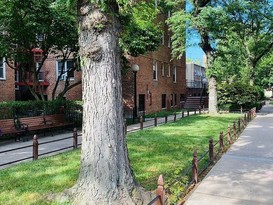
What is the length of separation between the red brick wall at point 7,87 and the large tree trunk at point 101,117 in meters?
17.4

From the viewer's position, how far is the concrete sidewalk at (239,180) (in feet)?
20.6

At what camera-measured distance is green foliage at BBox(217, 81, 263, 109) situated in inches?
1225

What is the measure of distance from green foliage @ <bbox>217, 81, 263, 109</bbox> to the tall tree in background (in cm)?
2759

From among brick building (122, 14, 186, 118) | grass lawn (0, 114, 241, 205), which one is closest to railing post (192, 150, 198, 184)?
grass lawn (0, 114, 241, 205)

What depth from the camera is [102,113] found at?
5.34m

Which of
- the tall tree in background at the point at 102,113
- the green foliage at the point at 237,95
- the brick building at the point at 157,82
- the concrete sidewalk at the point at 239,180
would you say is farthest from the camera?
the green foliage at the point at 237,95

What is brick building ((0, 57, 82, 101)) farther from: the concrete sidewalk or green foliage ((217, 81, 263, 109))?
the concrete sidewalk

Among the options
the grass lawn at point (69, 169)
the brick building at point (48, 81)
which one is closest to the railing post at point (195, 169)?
the grass lawn at point (69, 169)

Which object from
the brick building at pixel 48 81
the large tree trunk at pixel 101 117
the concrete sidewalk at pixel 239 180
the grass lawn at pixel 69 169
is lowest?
the concrete sidewalk at pixel 239 180

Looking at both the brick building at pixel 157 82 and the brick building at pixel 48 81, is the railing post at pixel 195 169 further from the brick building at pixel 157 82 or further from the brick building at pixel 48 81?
the brick building at pixel 48 81

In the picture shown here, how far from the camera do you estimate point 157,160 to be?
9.26 meters

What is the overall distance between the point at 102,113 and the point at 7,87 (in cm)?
1797

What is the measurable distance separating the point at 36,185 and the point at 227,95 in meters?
27.5

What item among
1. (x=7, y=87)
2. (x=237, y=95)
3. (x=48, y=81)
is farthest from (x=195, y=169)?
(x=237, y=95)
